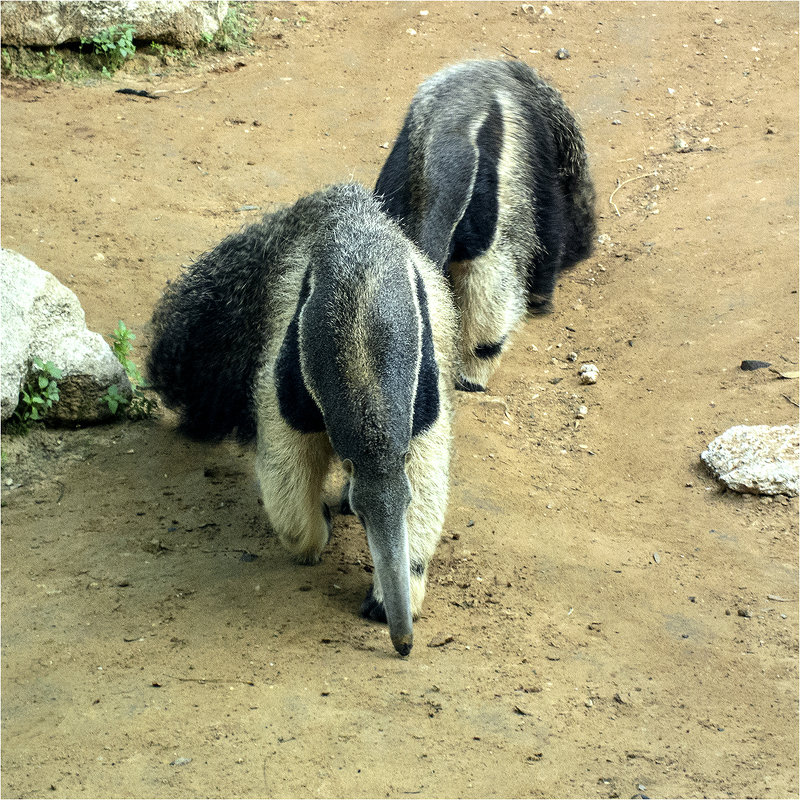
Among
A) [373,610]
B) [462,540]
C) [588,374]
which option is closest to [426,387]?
[373,610]

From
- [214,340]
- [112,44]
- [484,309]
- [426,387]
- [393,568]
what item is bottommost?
[484,309]

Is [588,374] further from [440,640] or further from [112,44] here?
[112,44]

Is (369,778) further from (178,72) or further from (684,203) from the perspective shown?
(178,72)

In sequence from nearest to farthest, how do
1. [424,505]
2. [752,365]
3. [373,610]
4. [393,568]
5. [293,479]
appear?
[393,568], [424,505], [373,610], [293,479], [752,365]

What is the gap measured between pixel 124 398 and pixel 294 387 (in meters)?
1.97

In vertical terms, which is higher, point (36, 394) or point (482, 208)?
point (482, 208)

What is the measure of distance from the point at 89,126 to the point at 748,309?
600 cm

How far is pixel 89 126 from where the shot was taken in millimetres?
8531

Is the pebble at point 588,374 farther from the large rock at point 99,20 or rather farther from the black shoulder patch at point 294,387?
the large rock at point 99,20

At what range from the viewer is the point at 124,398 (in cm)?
530

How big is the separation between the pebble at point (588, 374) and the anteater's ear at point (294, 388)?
112 inches

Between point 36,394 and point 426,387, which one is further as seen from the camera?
point 36,394

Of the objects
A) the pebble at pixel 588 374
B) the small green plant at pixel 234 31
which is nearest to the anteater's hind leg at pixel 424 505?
the pebble at pixel 588 374

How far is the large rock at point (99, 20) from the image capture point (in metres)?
8.97
